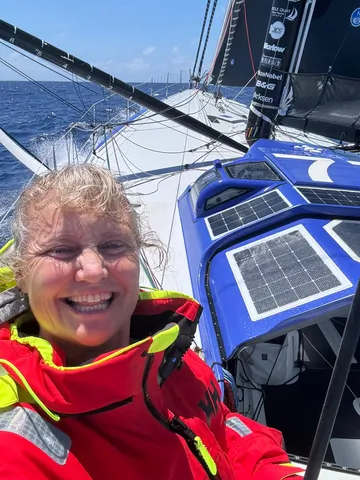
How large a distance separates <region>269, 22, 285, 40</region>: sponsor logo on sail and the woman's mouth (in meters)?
6.26

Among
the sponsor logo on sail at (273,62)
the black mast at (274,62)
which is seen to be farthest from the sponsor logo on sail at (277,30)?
the sponsor logo on sail at (273,62)

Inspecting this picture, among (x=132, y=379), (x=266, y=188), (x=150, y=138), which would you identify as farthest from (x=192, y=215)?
(x=150, y=138)

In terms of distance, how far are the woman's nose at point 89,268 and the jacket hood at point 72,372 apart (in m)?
0.20

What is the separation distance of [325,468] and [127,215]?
167cm

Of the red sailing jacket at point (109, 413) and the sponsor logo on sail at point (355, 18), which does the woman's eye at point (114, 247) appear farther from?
the sponsor logo on sail at point (355, 18)

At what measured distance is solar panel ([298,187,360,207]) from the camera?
305 cm

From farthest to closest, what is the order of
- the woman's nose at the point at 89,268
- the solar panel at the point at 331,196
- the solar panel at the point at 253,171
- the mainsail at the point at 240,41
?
the mainsail at the point at 240,41
the solar panel at the point at 253,171
the solar panel at the point at 331,196
the woman's nose at the point at 89,268

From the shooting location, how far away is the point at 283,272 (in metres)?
2.55

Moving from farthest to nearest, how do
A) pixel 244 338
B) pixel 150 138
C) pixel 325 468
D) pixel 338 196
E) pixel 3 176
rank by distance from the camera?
pixel 150 138 < pixel 3 176 < pixel 338 196 < pixel 244 338 < pixel 325 468

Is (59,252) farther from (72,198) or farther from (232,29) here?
(232,29)

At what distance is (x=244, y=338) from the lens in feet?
7.45

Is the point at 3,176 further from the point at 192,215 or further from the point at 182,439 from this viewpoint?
the point at 182,439

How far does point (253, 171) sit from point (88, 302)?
309 cm

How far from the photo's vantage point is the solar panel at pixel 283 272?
7.60 feet
